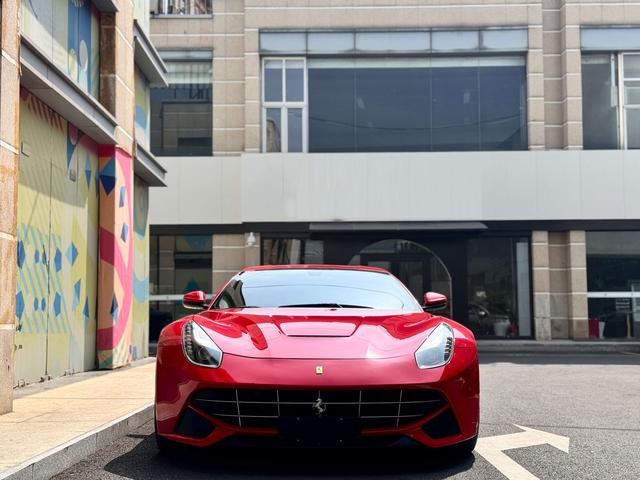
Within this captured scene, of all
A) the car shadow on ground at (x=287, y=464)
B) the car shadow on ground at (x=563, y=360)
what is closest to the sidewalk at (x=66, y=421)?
the car shadow on ground at (x=287, y=464)

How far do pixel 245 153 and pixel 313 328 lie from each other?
15.1 meters

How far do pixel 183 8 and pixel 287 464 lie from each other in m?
17.7

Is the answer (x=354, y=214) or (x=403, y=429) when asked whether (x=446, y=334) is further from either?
(x=354, y=214)

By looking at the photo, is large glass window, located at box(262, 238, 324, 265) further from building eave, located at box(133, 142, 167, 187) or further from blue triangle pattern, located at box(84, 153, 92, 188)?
blue triangle pattern, located at box(84, 153, 92, 188)

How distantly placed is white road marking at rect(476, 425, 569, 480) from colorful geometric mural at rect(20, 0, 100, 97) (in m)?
5.86

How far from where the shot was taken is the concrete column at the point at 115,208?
10070mm

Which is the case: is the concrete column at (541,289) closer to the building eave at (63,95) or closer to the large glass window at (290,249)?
the large glass window at (290,249)

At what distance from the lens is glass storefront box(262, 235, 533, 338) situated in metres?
18.9

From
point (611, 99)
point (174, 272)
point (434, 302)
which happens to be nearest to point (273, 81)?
point (174, 272)

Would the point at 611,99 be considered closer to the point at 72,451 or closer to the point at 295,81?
the point at 295,81

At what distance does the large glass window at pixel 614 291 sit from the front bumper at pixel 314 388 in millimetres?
15620

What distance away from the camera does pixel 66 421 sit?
212 inches

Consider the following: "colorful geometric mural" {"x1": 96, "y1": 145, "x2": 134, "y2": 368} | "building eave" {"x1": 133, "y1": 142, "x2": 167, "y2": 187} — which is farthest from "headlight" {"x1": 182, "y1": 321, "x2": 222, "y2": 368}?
"building eave" {"x1": 133, "y1": 142, "x2": 167, "y2": 187}

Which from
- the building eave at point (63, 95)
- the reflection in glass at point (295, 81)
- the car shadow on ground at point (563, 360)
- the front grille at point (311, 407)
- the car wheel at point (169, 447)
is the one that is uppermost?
the reflection in glass at point (295, 81)
